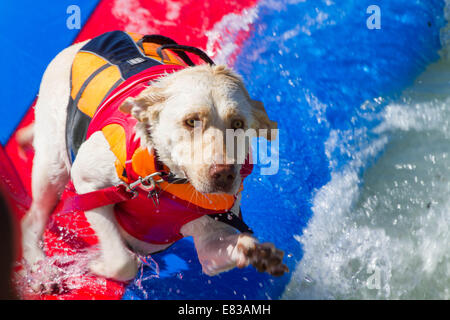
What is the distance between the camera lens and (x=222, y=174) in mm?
2072

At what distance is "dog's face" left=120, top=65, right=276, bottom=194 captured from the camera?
2109 mm

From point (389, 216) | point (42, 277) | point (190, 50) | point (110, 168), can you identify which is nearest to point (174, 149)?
point (110, 168)

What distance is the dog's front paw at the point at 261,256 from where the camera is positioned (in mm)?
2092

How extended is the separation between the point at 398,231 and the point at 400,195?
1.10 feet

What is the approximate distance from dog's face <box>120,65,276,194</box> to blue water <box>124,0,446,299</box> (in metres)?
1.38

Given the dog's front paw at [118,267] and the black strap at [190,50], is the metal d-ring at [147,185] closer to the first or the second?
the dog's front paw at [118,267]

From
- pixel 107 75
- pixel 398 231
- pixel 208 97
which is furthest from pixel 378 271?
pixel 107 75

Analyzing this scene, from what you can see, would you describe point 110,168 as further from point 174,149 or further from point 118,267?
point 118,267

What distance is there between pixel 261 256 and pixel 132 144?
81 cm

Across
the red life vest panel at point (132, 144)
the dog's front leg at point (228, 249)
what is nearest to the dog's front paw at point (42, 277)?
the red life vest panel at point (132, 144)

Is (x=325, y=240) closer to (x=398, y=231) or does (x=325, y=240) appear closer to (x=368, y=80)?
(x=398, y=231)

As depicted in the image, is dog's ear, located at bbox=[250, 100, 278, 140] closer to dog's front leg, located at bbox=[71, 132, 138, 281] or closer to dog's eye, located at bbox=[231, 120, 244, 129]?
dog's eye, located at bbox=[231, 120, 244, 129]

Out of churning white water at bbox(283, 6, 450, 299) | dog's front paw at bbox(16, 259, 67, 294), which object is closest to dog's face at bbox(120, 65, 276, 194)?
dog's front paw at bbox(16, 259, 67, 294)

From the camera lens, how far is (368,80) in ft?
14.4
